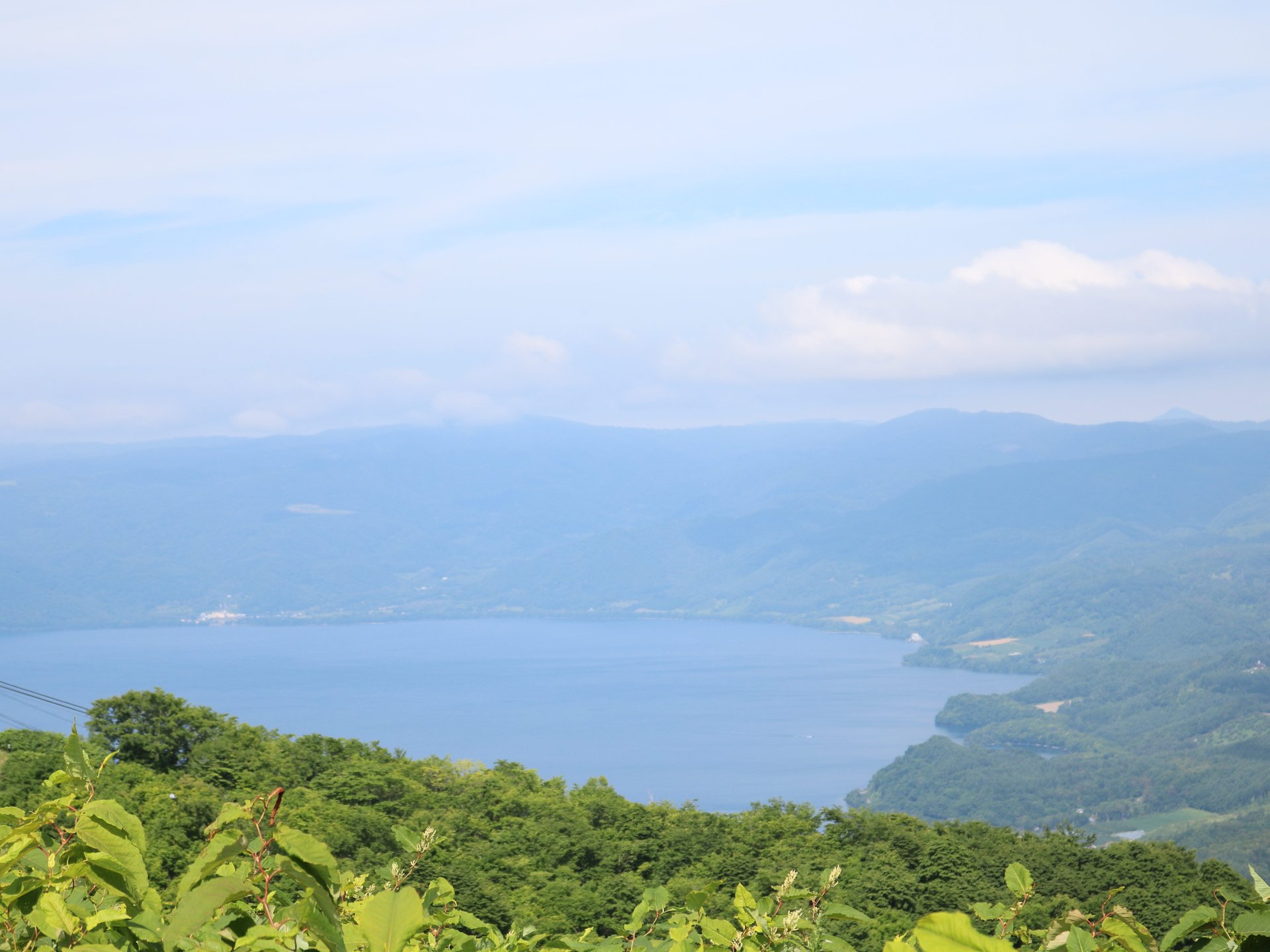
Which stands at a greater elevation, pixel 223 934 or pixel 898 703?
pixel 223 934

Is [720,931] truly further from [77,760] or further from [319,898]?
[77,760]

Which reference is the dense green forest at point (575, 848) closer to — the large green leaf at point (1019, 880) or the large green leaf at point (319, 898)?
the large green leaf at point (1019, 880)

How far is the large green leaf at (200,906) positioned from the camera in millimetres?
1857

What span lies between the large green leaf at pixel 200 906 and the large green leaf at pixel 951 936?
3.78 ft

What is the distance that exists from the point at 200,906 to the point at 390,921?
0.34 meters

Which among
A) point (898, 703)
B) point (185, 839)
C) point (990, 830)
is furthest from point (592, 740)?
point (185, 839)

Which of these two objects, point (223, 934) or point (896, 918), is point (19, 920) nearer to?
point (223, 934)

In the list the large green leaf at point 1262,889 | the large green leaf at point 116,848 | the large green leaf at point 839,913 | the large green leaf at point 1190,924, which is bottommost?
the large green leaf at point 839,913

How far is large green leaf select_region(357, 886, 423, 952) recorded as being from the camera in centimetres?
180

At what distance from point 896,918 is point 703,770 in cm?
12626

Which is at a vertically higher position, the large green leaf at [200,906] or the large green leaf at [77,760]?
the large green leaf at [77,760]

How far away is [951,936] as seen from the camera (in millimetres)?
1518

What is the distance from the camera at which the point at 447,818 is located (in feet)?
107

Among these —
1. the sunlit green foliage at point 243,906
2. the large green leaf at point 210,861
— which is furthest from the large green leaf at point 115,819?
the large green leaf at point 210,861
